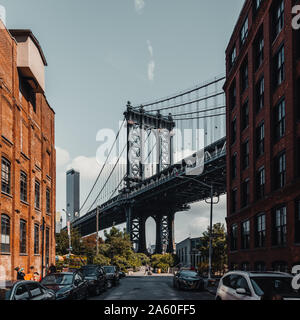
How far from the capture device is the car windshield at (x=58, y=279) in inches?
727

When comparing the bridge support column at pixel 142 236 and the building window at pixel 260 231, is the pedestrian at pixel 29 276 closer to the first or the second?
the building window at pixel 260 231

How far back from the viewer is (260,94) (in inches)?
1319

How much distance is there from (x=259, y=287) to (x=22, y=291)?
5.85 metres

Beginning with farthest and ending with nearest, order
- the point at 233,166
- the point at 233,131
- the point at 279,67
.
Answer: the point at 233,131
the point at 233,166
the point at 279,67

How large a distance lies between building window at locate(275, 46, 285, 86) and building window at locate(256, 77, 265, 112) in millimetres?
2897

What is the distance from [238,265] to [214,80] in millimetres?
40803

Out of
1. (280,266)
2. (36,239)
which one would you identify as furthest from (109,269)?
(280,266)

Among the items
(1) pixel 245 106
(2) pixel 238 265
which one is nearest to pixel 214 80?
(1) pixel 245 106

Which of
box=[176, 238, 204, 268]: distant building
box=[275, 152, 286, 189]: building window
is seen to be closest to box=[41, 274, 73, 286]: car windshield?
box=[275, 152, 286, 189]: building window

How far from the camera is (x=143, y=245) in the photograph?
9281 centimetres

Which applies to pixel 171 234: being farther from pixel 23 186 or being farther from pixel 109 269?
pixel 23 186

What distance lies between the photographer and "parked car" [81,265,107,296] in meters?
24.4

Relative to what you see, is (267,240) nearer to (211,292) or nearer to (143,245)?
(211,292)

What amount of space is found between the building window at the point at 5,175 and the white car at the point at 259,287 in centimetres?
1754
